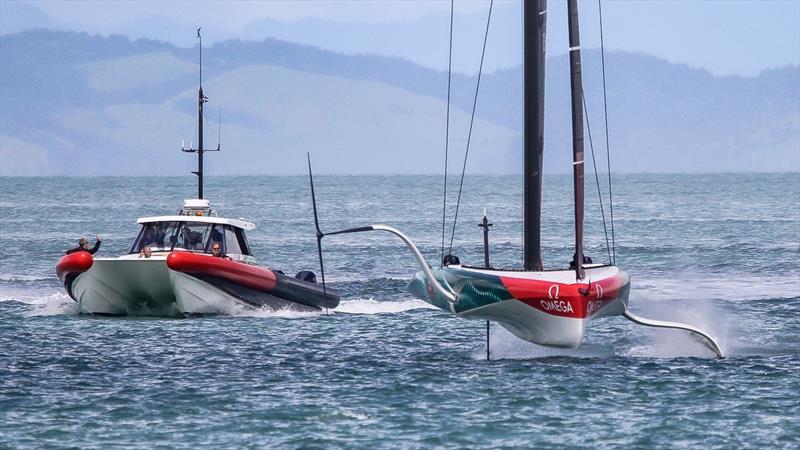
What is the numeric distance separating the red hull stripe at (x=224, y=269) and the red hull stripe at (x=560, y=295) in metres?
10.6

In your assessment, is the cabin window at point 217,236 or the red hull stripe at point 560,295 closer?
the red hull stripe at point 560,295

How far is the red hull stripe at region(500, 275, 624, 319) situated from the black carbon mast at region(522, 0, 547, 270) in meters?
1.80

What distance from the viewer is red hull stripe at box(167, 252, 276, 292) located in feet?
111

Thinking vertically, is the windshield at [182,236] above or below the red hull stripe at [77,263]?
above

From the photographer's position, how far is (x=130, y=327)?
3303 centimetres

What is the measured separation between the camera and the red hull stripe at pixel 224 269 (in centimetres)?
3375

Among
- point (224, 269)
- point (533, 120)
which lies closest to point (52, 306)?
point (224, 269)

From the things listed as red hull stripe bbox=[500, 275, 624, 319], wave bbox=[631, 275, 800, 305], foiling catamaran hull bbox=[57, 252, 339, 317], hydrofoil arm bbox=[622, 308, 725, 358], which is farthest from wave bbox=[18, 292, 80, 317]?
hydrofoil arm bbox=[622, 308, 725, 358]

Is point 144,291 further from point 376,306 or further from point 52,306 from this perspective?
point 376,306

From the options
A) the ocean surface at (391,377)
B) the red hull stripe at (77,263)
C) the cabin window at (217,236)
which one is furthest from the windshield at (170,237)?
the ocean surface at (391,377)

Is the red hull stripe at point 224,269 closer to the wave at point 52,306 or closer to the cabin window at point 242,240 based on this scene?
the cabin window at point 242,240

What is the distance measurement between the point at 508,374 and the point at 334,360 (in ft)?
12.4

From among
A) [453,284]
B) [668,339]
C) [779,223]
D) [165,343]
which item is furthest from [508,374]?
[779,223]

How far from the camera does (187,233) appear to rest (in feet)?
116
